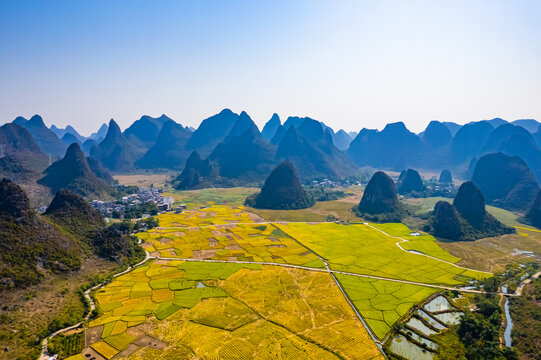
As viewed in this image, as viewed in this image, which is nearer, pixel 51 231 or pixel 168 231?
pixel 51 231

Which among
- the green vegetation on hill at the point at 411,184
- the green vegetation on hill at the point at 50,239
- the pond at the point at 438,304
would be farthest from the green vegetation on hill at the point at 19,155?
the green vegetation on hill at the point at 411,184

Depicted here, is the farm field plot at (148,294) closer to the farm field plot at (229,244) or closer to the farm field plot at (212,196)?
the farm field plot at (229,244)

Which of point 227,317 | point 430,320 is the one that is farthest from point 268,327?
point 430,320

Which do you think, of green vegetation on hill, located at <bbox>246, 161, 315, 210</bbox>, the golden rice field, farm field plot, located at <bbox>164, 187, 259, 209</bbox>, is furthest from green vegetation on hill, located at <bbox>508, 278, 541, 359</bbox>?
farm field plot, located at <bbox>164, 187, 259, 209</bbox>

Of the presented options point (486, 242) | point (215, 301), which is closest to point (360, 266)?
point (215, 301)

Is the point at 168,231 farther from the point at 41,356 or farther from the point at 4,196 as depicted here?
the point at 41,356
